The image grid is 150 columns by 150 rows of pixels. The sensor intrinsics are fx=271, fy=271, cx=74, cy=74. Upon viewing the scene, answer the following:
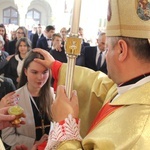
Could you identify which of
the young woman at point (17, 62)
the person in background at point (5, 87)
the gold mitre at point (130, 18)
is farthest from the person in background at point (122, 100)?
the young woman at point (17, 62)

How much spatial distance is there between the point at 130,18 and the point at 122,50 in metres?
0.10

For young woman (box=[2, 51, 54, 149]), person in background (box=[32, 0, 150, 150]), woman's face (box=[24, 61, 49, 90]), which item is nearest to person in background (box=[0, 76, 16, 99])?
young woman (box=[2, 51, 54, 149])

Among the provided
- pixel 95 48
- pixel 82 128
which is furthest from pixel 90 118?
pixel 95 48

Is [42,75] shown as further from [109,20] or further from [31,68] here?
[109,20]

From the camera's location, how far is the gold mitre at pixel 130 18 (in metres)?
0.81

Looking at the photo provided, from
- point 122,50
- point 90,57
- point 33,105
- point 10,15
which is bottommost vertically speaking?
point 33,105

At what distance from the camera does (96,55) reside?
3209mm

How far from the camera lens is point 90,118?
4.19 feet

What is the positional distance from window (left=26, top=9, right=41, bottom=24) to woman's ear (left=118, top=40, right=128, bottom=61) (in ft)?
55.4

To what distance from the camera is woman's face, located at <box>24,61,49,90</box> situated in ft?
5.20

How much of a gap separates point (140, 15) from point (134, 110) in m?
0.28

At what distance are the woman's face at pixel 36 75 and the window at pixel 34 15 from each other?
52.8 ft

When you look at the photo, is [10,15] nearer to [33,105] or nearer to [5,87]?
[5,87]

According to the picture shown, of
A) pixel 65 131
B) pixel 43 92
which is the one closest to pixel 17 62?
pixel 43 92
